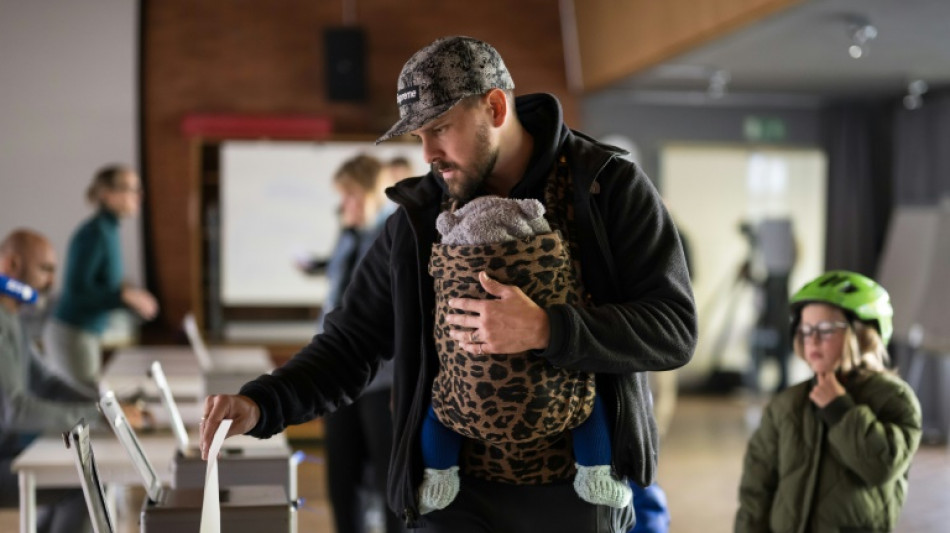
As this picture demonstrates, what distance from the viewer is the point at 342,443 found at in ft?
13.8

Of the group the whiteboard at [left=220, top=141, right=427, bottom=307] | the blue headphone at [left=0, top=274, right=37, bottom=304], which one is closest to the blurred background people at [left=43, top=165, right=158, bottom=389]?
the blue headphone at [left=0, top=274, right=37, bottom=304]

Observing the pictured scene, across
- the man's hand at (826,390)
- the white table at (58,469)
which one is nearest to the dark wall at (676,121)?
the white table at (58,469)

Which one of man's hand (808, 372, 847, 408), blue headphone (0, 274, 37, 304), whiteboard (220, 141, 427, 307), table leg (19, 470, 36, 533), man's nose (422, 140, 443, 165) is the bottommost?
table leg (19, 470, 36, 533)

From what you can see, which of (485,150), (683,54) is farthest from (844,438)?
(683,54)

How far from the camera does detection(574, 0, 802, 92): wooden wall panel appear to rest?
642cm

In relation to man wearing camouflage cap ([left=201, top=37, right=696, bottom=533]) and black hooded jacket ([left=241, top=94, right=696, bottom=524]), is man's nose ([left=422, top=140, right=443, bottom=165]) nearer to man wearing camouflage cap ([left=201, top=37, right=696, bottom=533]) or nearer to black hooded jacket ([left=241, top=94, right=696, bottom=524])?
man wearing camouflage cap ([left=201, top=37, right=696, bottom=533])

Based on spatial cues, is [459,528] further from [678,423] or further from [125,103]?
[125,103]

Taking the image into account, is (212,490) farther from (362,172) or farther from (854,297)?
(362,172)

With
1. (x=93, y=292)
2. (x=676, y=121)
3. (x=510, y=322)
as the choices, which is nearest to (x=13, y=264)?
Result: (x=93, y=292)

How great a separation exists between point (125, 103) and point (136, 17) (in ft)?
2.25

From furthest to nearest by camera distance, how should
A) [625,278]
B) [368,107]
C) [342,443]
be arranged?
[368,107] → [342,443] → [625,278]

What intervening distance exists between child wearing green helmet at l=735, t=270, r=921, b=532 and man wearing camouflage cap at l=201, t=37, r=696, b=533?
95 cm

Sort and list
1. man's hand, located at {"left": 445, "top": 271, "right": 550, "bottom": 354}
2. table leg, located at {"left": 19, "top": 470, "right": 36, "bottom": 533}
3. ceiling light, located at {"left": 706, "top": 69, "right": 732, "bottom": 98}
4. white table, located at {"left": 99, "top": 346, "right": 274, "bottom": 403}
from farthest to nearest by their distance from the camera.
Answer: ceiling light, located at {"left": 706, "top": 69, "right": 732, "bottom": 98} → white table, located at {"left": 99, "top": 346, "right": 274, "bottom": 403} → table leg, located at {"left": 19, "top": 470, "right": 36, "bottom": 533} → man's hand, located at {"left": 445, "top": 271, "right": 550, "bottom": 354}

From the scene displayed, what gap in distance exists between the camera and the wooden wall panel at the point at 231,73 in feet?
31.2
